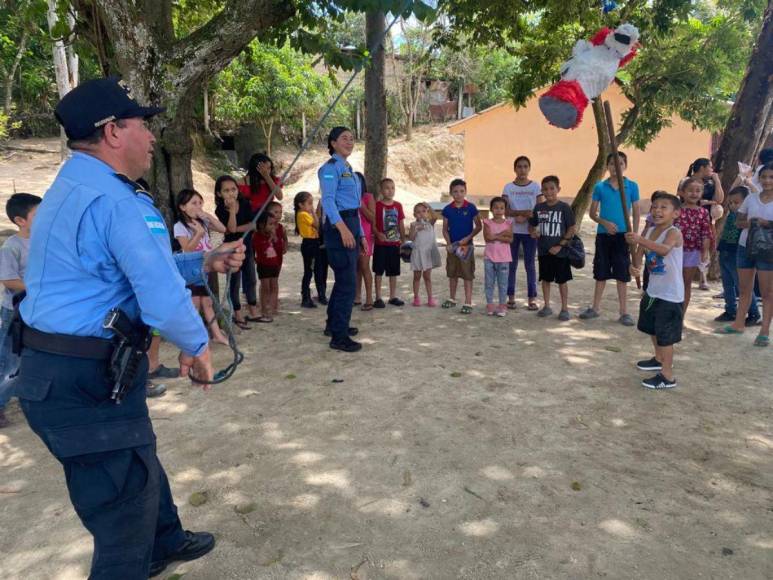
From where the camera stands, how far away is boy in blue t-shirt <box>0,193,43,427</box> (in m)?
3.53

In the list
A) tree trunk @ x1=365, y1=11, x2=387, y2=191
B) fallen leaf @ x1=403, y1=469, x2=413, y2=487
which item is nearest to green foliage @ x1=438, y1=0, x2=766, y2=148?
tree trunk @ x1=365, y1=11, x2=387, y2=191

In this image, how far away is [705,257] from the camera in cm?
582

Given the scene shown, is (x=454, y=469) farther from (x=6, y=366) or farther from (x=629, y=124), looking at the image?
(x=629, y=124)

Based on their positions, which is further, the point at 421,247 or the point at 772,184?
the point at 421,247

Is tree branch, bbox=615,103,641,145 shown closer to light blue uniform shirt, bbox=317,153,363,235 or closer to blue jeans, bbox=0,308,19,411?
light blue uniform shirt, bbox=317,153,363,235

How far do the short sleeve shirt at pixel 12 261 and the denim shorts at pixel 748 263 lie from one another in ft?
20.3

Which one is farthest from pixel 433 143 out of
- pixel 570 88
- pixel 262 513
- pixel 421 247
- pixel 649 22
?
pixel 262 513

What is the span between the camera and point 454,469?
3.29 metres

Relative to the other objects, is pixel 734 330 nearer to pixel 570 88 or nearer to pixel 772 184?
pixel 772 184

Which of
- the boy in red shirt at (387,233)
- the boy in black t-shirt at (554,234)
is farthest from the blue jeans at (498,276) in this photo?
the boy in red shirt at (387,233)

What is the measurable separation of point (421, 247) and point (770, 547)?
477 centimetres

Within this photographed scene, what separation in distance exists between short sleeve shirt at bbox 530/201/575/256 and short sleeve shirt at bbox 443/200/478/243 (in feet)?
2.54

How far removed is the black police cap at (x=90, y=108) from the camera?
1.85 m

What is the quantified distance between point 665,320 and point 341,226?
9.17 ft
